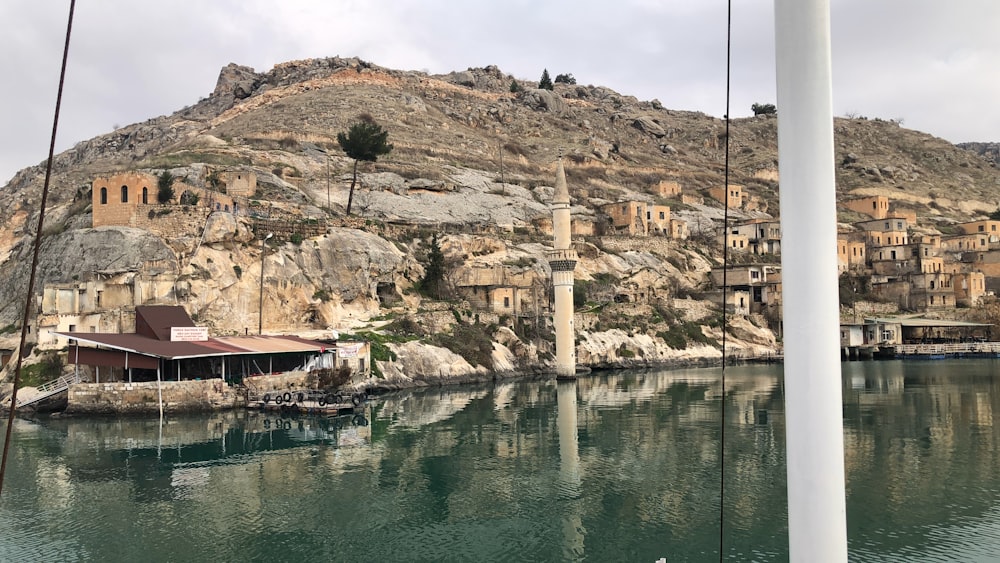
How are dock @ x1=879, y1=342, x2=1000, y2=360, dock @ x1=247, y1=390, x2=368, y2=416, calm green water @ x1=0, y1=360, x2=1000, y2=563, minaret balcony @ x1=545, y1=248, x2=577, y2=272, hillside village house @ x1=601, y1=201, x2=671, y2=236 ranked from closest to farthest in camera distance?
calm green water @ x1=0, y1=360, x2=1000, y2=563
dock @ x1=247, y1=390, x2=368, y2=416
minaret balcony @ x1=545, y1=248, x2=577, y2=272
dock @ x1=879, y1=342, x2=1000, y2=360
hillside village house @ x1=601, y1=201, x2=671, y2=236

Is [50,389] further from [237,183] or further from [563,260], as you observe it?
[563,260]

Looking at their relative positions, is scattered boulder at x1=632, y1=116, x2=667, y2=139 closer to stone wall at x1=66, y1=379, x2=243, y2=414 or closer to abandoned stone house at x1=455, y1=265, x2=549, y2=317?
abandoned stone house at x1=455, y1=265, x2=549, y2=317

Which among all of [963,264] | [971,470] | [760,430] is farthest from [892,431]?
[963,264]

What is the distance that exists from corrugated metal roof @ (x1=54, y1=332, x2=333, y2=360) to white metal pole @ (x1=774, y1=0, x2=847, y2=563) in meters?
39.5

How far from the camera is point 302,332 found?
54.5m

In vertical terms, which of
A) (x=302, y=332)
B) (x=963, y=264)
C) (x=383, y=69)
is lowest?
(x=302, y=332)

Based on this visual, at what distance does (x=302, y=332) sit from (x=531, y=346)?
21320 millimetres

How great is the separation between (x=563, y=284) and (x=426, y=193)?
26907 mm

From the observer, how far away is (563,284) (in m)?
62.5

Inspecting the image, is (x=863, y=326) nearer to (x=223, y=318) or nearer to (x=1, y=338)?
(x=223, y=318)

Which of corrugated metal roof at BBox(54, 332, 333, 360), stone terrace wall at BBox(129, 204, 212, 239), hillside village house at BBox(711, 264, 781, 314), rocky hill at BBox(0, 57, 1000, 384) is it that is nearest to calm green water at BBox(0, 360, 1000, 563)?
corrugated metal roof at BBox(54, 332, 333, 360)

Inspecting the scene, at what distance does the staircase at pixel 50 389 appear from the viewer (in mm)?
42406

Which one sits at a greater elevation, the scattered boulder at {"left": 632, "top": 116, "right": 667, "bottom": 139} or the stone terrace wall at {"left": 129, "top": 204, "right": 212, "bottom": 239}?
the scattered boulder at {"left": 632, "top": 116, "right": 667, "bottom": 139}

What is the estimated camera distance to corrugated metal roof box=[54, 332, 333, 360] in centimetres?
4112
